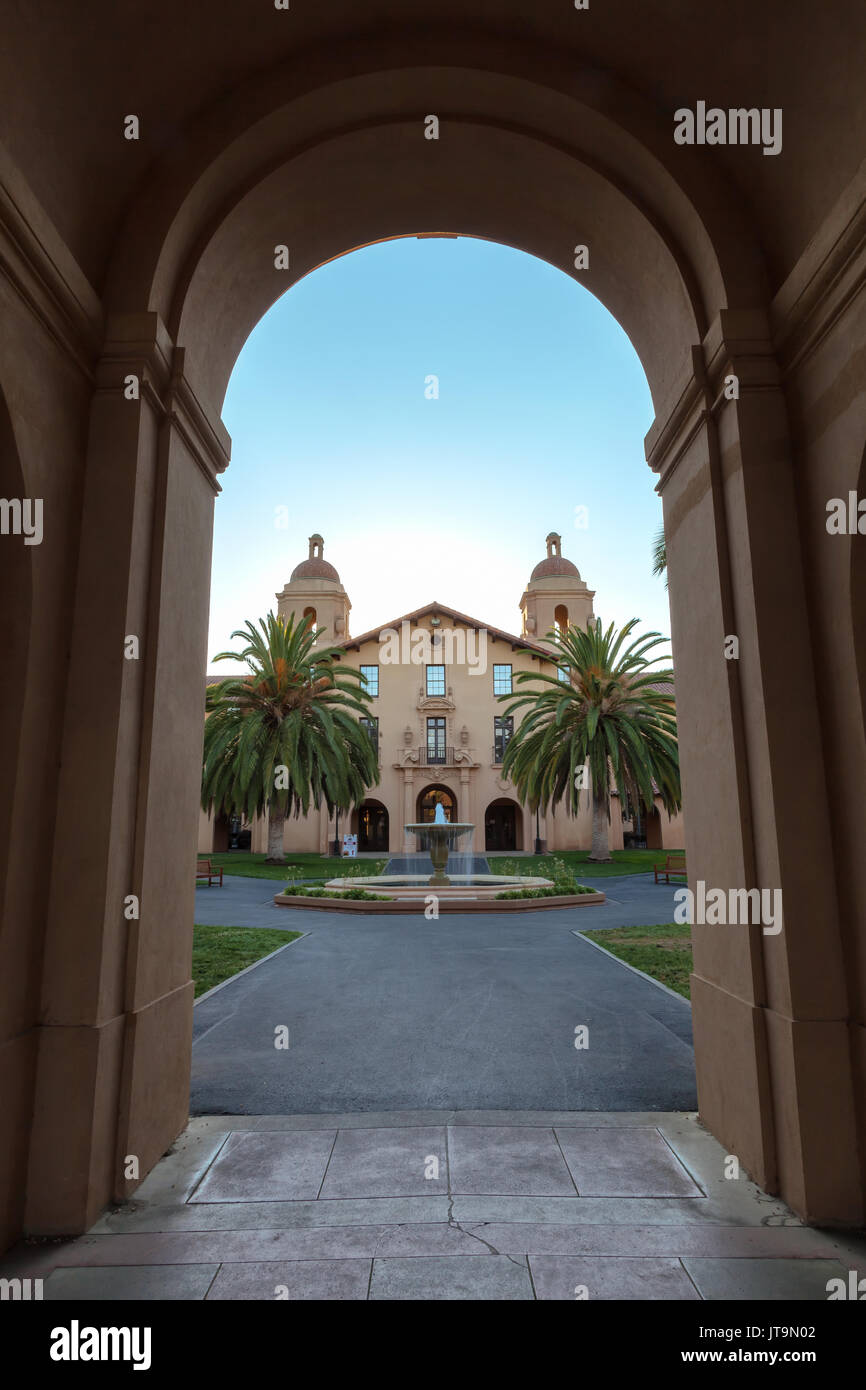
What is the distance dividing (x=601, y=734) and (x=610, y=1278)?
83.2 ft

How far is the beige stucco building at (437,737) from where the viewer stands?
40094 mm

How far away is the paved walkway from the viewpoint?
192 inches

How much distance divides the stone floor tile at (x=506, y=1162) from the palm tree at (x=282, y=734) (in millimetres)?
21191

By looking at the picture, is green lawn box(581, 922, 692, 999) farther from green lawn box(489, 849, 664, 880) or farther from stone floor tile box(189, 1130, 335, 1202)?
green lawn box(489, 849, 664, 880)

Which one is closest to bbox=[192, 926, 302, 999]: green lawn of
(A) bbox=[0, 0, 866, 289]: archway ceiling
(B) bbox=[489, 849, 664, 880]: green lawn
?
(A) bbox=[0, 0, 866, 289]: archway ceiling

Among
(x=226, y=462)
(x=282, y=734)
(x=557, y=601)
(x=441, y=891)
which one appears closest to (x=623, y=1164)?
(x=226, y=462)

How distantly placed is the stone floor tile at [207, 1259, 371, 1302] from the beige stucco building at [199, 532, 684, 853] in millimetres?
36699

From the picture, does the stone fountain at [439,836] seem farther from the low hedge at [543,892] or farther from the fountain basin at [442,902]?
the low hedge at [543,892]

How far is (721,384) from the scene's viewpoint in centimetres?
417

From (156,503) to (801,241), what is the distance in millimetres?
3938

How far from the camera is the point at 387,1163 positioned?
384 centimetres

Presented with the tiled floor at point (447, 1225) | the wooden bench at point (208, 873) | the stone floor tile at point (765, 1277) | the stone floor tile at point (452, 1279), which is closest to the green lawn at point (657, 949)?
the tiled floor at point (447, 1225)

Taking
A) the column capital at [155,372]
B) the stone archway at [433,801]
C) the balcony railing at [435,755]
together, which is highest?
the balcony railing at [435,755]
